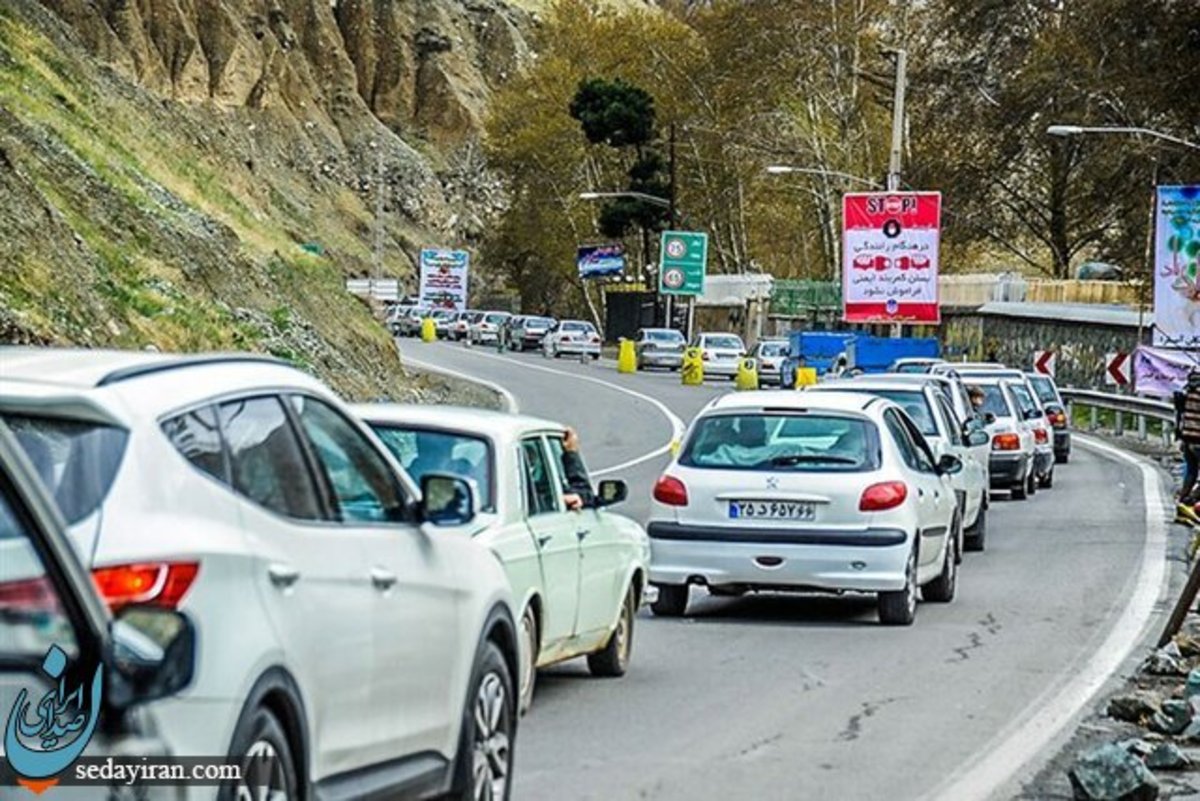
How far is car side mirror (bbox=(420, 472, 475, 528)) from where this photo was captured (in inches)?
303

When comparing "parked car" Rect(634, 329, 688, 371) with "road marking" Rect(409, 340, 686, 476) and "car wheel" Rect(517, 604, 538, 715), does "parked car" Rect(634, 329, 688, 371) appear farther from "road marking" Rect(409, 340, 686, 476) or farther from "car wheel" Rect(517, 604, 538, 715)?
"car wheel" Rect(517, 604, 538, 715)

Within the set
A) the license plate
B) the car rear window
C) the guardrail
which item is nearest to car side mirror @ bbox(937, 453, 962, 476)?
the license plate

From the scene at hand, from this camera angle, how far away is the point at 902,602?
52.5 ft

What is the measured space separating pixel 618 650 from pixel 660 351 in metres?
69.1

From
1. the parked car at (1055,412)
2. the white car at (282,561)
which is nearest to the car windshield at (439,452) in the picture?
the white car at (282,561)

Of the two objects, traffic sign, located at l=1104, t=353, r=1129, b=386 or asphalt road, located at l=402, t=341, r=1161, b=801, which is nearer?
asphalt road, located at l=402, t=341, r=1161, b=801

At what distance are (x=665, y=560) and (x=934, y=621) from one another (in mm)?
2025

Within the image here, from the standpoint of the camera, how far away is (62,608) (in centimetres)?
483

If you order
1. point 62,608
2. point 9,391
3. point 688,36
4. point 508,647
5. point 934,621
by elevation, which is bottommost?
point 934,621

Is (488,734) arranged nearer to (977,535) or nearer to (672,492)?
(672,492)

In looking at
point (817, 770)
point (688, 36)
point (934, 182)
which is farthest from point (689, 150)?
point (817, 770)

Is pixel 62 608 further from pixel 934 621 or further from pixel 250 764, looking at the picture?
pixel 934 621

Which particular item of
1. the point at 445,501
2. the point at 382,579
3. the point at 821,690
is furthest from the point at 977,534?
the point at 382,579

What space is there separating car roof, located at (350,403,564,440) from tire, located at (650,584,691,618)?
4620mm
